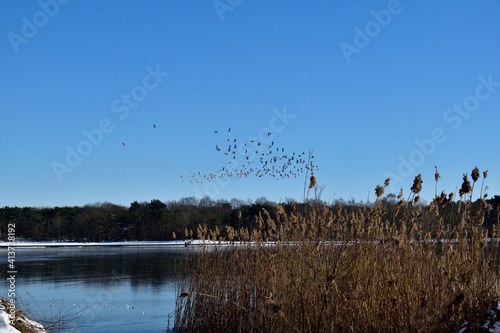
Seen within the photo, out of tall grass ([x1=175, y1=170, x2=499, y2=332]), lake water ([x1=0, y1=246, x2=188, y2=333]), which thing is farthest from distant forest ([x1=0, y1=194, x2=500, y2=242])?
tall grass ([x1=175, y1=170, x2=499, y2=332])

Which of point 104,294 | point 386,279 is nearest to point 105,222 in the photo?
point 104,294

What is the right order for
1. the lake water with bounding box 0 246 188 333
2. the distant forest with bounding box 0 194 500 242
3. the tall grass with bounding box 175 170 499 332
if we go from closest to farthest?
the tall grass with bounding box 175 170 499 332 → the lake water with bounding box 0 246 188 333 → the distant forest with bounding box 0 194 500 242

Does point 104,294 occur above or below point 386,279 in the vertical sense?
below

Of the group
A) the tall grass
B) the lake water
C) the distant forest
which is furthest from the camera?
the distant forest

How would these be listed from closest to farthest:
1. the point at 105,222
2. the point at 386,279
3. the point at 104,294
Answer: the point at 386,279 < the point at 104,294 < the point at 105,222

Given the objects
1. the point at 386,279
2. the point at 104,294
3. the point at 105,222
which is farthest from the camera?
the point at 105,222

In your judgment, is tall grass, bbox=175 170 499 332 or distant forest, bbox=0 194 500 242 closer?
tall grass, bbox=175 170 499 332

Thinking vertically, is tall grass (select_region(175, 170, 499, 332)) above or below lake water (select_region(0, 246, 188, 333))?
above

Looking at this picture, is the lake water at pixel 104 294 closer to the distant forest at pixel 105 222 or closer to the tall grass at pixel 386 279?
the tall grass at pixel 386 279

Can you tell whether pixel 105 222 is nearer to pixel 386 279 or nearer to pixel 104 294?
pixel 104 294

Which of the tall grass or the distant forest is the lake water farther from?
the distant forest

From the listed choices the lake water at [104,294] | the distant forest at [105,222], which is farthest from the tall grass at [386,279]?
the distant forest at [105,222]

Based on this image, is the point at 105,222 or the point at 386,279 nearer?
the point at 386,279

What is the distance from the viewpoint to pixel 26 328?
204 inches
